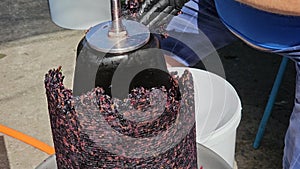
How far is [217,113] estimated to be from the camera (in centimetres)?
131

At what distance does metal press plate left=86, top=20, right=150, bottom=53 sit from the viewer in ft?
2.51

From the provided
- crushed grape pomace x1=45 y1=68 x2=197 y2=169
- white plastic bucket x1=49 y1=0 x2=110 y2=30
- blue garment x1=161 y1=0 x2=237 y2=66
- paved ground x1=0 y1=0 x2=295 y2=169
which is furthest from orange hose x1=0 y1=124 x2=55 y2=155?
crushed grape pomace x1=45 y1=68 x2=197 y2=169

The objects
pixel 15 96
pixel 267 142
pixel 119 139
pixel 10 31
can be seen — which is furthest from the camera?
pixel 10 31

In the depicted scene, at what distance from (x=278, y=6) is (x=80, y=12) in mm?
1507

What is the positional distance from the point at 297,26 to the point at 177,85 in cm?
36

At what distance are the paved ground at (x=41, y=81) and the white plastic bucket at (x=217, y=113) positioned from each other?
389 mm

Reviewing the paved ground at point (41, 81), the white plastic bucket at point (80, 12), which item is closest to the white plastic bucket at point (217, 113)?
the paved ground at point (41, 81)

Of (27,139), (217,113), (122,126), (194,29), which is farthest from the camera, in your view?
(27,139)

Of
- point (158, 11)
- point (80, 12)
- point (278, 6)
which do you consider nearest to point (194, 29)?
point (158, 11)

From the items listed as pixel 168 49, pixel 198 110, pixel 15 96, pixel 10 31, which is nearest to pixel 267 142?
pixel 198 110

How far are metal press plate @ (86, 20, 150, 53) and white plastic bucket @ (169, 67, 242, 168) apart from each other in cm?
36

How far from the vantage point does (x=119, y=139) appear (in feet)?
2.49

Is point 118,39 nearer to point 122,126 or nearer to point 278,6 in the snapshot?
point 122,126

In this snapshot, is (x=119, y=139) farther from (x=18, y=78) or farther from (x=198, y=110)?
(x=18, y=78)
